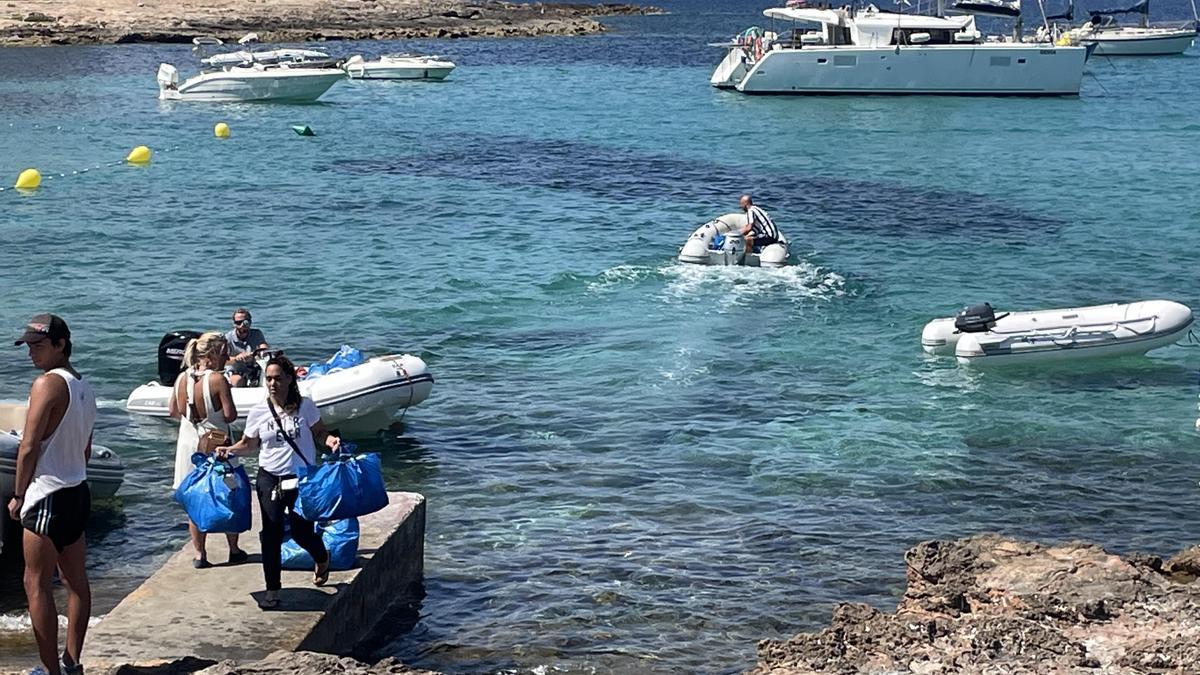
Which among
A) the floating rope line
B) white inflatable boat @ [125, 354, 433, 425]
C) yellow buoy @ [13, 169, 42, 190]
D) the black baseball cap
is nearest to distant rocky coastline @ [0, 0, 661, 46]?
the floating rope line

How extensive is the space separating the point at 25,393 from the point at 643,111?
107 ft

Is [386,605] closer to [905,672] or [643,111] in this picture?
[905,672]

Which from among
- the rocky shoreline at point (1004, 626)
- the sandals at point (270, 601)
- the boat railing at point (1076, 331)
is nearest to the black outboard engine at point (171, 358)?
the sandals at point (270, 601)

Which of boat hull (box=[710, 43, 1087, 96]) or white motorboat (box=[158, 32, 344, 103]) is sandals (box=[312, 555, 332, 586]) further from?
boat hull (box=[710, 43, 1087, 96])

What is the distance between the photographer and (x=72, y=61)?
60094mm

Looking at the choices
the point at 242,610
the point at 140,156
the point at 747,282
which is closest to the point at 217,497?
the point at 242,610

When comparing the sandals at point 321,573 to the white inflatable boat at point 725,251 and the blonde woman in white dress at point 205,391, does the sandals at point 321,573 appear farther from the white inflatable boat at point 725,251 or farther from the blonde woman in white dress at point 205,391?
the white inflatable boat at point 725,251

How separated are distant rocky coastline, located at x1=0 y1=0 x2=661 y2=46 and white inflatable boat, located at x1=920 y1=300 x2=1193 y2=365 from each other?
2260 inches

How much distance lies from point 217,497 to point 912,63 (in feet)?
142

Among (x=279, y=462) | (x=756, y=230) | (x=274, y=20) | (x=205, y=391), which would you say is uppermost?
(x=274, y=20)

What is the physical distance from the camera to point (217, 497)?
30.7 feet

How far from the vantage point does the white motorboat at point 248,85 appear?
47.0 m

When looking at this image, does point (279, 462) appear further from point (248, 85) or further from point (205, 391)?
point (248, 85)

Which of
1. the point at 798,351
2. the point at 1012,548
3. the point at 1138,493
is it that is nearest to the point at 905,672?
the point at 1012,548
